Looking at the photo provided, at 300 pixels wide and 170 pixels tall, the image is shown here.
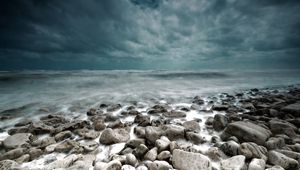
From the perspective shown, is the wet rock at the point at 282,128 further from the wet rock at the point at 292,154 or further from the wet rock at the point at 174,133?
the wet rock at the point at 174,133

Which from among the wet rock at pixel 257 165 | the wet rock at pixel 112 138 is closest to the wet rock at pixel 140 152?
the wet rock at pixel 112 138

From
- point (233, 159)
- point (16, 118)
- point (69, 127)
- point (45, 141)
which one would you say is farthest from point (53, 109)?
point (233, 159)

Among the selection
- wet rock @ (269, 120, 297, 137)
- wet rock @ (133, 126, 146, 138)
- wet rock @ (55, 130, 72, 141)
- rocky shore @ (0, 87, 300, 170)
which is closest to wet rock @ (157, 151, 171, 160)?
rocky shore @ (0, 87, 300, 170)

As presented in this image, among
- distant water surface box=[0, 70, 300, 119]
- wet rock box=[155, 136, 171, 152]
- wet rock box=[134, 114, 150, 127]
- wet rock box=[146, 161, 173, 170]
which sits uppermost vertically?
wet rock box=[155, 136, 171, 152]

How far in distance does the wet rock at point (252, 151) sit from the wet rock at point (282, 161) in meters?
0.08

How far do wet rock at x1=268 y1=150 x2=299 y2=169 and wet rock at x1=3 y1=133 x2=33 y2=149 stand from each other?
14.1 ft

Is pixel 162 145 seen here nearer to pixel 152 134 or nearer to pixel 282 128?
pixel 152 134

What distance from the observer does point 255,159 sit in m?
2.05

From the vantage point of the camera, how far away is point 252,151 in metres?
2.23

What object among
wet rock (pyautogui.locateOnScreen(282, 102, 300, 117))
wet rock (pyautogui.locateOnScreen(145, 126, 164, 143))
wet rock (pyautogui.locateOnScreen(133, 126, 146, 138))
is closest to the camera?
wet rock (pyautogui.locateOnScreen(145, 126, 164, 143))

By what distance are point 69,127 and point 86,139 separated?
0.77m

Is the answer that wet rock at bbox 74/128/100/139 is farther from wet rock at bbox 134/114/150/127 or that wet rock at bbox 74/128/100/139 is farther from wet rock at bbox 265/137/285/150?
wet rock at bbox 265/137/285/150

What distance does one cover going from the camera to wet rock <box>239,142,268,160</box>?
2.18m

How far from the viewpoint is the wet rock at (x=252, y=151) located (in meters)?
2.18
